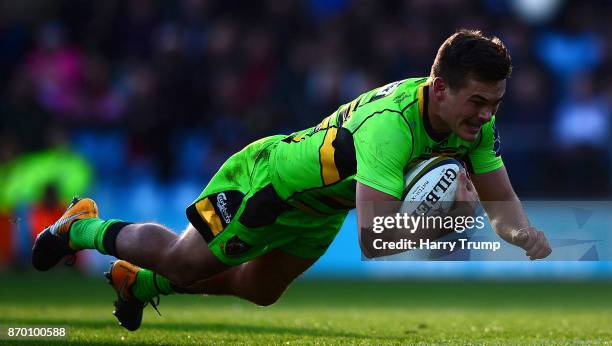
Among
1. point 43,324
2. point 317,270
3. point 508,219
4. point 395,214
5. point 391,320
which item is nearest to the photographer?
point 395,214

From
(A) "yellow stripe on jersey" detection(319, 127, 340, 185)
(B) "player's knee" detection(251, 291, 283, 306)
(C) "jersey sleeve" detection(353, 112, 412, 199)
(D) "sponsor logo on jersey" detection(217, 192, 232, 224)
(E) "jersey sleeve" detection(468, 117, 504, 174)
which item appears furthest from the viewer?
(B) "player's knee" detection(251, 291, 283, 306)

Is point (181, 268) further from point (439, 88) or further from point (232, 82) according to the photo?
point (232, 82)

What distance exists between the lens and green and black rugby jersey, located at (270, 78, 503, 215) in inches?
222

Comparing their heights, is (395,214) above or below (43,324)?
above

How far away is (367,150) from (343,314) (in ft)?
12.6

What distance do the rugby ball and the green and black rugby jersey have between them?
9 cm

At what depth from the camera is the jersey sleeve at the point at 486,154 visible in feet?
20.7

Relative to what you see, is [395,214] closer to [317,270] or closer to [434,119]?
[434,119]

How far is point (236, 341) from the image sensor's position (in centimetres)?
686

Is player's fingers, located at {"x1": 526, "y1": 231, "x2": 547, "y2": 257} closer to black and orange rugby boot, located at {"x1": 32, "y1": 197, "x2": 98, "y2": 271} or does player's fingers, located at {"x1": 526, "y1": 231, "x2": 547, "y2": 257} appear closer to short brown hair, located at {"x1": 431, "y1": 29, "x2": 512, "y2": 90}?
short brown hair, located at {"x1": 431, "y1": 29, "x2": 512, "y2": 90}

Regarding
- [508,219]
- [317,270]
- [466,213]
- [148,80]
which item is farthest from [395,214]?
[148,80]

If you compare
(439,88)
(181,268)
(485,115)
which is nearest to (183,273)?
(181,268)

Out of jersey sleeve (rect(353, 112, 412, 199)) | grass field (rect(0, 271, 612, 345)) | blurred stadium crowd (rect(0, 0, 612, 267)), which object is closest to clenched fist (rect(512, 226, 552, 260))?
jersey sleeve (rect(353, 112, 412, 199))

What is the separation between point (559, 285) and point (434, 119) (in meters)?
7.89
